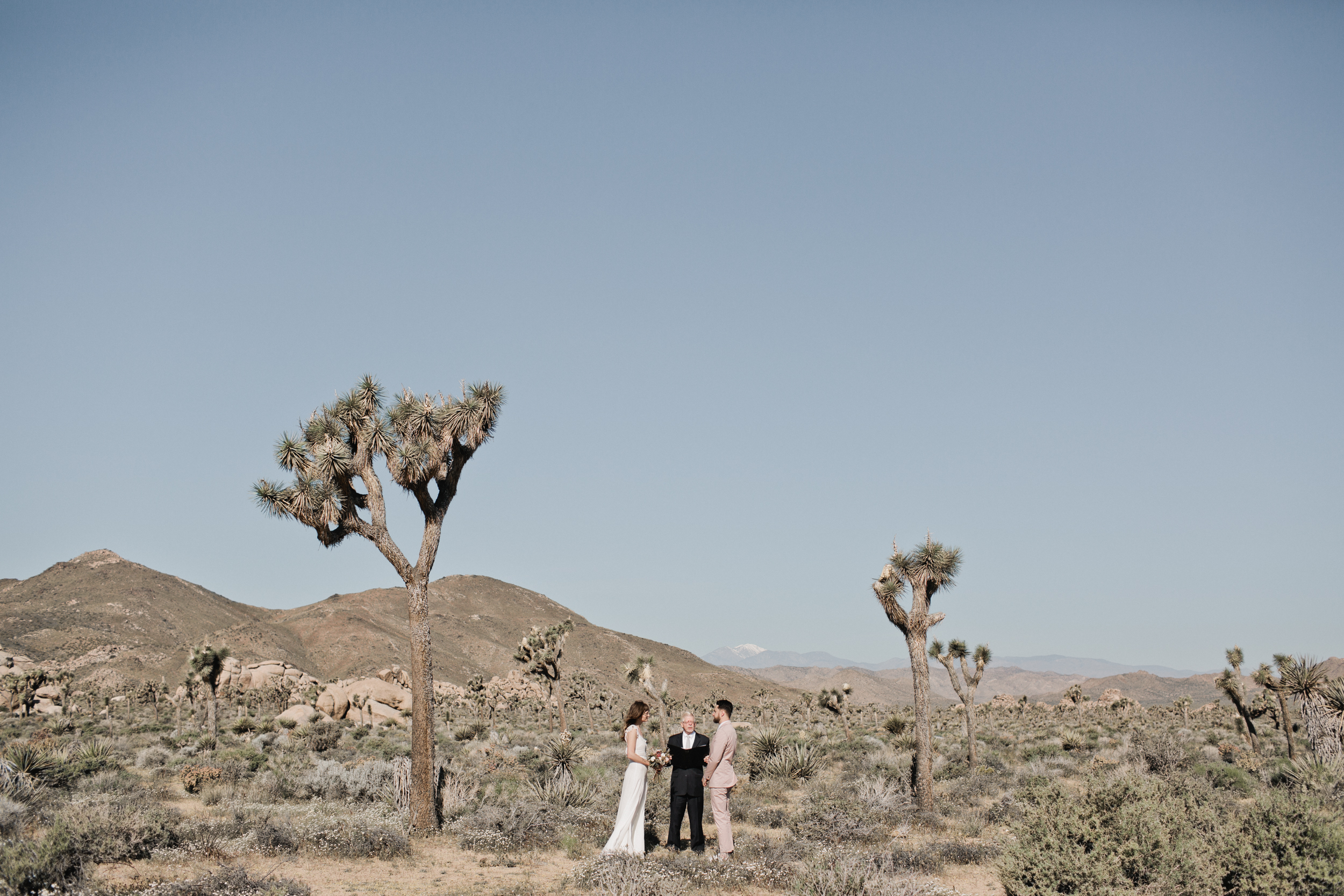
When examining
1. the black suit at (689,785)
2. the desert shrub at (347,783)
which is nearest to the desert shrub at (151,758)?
the desert shrub at (347,783)

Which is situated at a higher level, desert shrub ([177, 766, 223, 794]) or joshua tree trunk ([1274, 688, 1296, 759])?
joshua tree trunk ([1274, 688, 1296, 759])

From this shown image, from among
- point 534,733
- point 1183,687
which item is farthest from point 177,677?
point 1183,687

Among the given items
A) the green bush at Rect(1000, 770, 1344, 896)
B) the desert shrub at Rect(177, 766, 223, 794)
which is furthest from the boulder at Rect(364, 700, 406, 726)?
the green bush at Rect(1000, 770, 1344, 896)

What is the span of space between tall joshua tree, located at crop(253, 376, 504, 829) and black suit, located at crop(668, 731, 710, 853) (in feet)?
13.4

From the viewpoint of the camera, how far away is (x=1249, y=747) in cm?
2514

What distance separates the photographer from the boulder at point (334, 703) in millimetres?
44688

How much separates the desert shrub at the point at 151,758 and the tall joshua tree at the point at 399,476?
39.3 feet

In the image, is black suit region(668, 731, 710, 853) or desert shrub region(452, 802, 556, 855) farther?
desert shrub region(452, 802, 556, 855)

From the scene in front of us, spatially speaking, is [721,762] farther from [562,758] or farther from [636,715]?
[562,758]

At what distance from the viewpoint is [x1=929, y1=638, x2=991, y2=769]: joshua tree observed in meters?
21.7

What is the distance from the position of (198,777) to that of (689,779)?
40.6 ft

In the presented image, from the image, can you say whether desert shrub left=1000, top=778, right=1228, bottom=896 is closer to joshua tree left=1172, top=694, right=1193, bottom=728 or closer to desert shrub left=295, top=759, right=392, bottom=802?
desert shrub left=295, top=759, right=392, bottom=802

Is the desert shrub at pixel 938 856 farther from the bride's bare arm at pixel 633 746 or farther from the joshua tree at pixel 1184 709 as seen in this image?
the joshua tree at pixel 1184 709

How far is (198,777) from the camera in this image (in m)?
16.9
